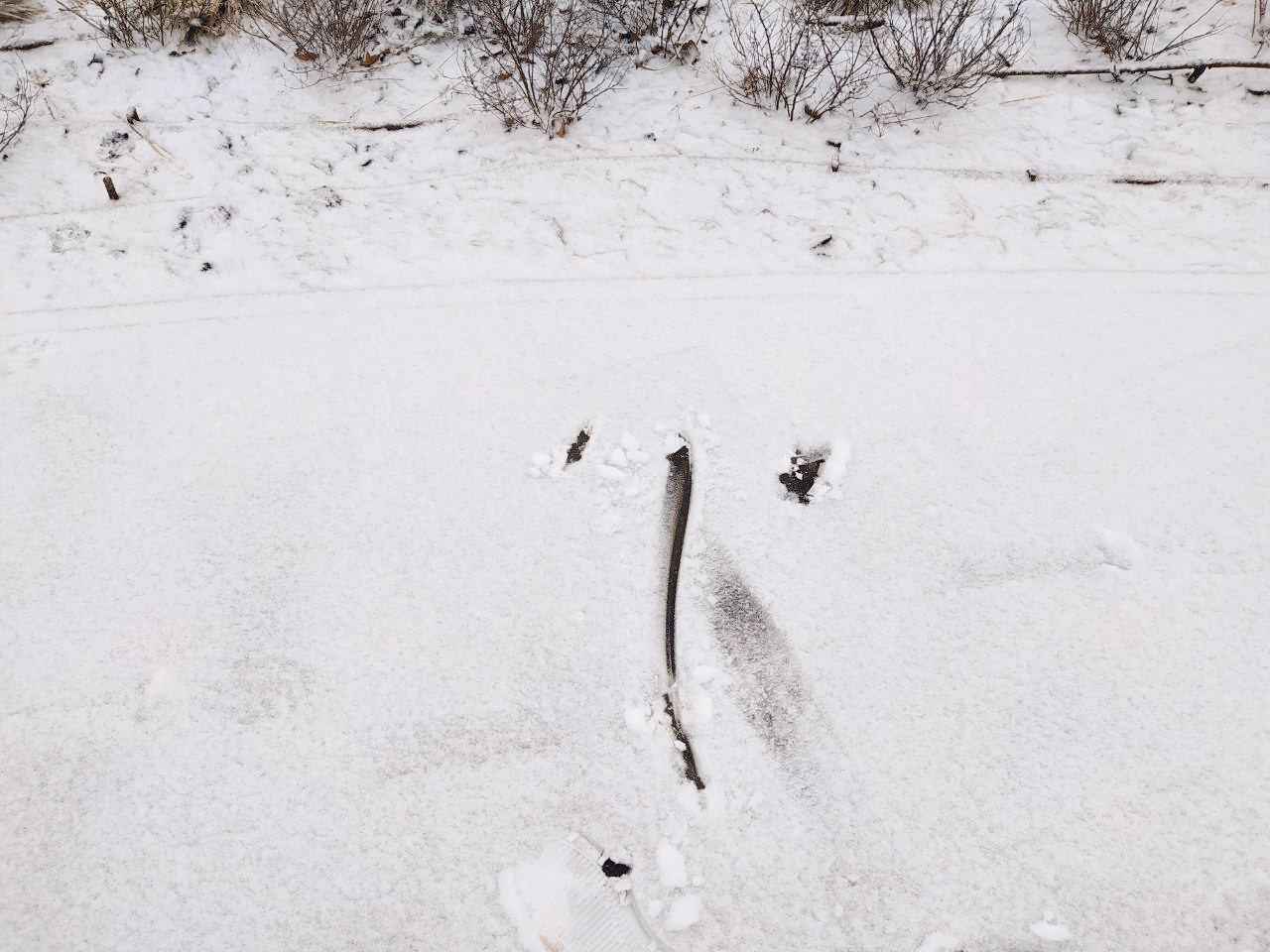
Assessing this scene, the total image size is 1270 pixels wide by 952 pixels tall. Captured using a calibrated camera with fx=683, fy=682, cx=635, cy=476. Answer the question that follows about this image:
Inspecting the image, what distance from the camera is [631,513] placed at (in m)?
2.02

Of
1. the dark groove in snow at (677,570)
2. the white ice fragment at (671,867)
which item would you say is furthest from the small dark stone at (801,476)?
the white ice fragment at (671,867)

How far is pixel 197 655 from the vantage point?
1.85 metres

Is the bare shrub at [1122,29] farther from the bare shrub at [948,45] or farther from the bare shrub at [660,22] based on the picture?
the bare shrub at [660,22]

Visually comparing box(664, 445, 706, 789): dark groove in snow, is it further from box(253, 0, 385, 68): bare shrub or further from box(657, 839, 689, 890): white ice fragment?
box(253, 0, 385, 68): bare shrub

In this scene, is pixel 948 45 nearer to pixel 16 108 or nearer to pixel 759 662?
pixel 759 662

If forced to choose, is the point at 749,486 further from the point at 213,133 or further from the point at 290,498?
the point at 213,133

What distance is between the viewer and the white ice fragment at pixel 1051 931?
5.06ft

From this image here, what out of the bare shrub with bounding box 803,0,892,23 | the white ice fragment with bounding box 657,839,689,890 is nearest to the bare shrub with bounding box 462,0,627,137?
the bare shrub with bounding box 803,0,892,23

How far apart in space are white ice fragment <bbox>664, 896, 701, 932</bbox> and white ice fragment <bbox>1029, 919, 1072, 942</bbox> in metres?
0.76

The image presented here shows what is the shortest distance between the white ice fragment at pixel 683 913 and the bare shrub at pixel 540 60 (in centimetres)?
266

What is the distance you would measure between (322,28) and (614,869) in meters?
3.14

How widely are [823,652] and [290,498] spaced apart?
1.62 m

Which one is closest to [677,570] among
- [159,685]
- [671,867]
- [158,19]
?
[671,867]

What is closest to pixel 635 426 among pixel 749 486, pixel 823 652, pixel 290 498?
pixel 749 486
